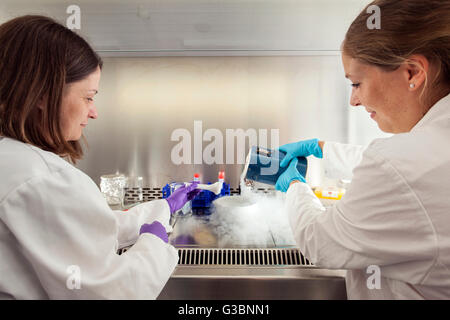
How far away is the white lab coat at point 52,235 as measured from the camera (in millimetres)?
499

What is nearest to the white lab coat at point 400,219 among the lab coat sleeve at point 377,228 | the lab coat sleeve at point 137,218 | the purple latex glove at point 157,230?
the lab coat sleeve at point 377,228

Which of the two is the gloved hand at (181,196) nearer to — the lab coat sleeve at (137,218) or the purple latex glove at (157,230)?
the lab coat sleeve at (137,218)

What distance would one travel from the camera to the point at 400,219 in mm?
528

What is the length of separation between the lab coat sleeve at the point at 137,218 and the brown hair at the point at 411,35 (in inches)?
33.0

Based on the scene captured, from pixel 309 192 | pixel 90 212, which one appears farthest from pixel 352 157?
pixel 90 212

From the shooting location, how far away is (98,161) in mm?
1563

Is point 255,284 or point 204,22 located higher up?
point 204,22

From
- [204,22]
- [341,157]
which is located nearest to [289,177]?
[341,157]

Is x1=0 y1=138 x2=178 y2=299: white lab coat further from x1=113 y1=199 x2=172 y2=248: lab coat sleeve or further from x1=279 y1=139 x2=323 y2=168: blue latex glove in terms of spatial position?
x1=279 y1=139 x2=323 y2=168: blue latex glove

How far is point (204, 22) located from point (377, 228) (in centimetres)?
95

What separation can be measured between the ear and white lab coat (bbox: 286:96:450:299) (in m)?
0.07

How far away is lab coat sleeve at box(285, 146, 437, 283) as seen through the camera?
0.52m

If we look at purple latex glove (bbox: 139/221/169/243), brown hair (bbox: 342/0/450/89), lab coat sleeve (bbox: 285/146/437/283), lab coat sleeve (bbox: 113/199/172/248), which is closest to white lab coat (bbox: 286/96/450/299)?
lab coat sleeve (bbox: 285/146/437/283)

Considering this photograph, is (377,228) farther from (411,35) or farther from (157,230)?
(157,230)
